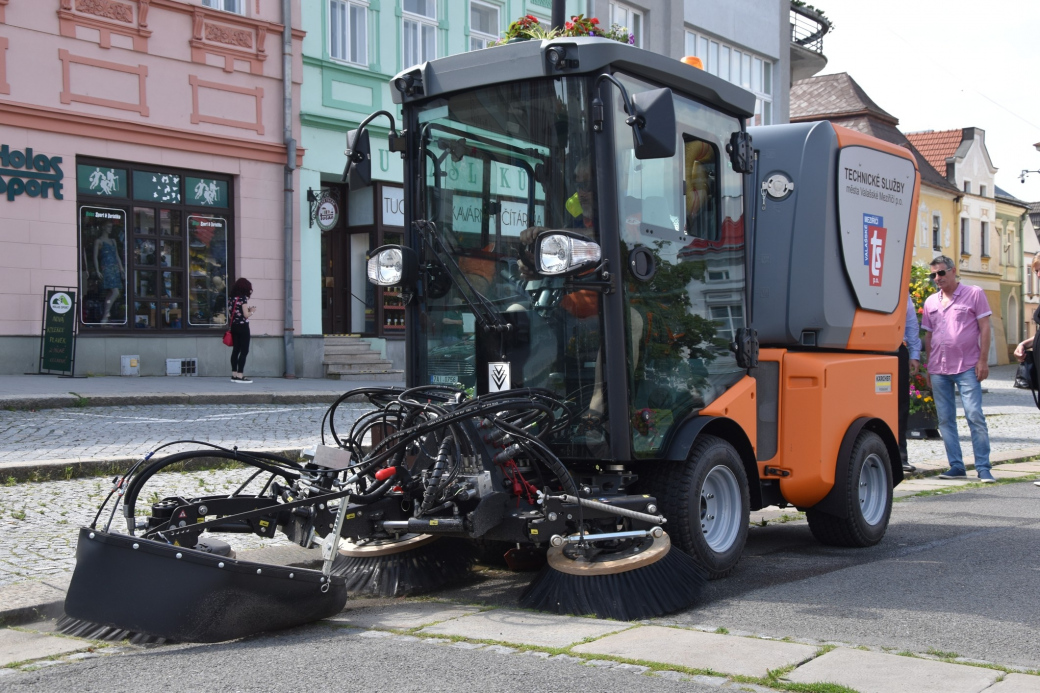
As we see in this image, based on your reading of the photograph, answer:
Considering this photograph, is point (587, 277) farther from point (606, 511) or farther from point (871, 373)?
point (871, 373)

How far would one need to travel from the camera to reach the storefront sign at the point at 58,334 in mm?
16047

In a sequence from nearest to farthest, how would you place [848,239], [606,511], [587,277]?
[606,511] → [587,277] → [848,239]

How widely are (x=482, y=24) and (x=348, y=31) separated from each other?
3653 mm

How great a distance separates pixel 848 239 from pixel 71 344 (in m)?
12.4

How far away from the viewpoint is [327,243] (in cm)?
2148

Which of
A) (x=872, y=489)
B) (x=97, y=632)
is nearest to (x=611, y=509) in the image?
(x=97, y=632)

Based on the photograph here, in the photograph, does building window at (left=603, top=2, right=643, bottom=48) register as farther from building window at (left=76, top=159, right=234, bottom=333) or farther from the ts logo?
the ts logo

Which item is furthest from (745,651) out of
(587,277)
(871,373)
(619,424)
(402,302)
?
(871,373)

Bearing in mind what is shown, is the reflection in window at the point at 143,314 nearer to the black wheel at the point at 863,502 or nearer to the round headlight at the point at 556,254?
the black wheel at the point at 863,502

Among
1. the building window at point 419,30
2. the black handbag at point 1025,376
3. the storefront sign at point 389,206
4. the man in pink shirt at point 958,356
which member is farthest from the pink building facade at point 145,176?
the black handbag at point 1025,376

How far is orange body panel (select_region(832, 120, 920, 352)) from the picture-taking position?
6.99 meters

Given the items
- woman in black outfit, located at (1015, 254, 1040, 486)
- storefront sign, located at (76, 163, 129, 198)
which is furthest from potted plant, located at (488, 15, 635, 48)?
storefront sign, located at (76, 163, 129, 198)

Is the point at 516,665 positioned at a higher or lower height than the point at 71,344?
lower

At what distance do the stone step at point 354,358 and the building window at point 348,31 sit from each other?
5.21 m
